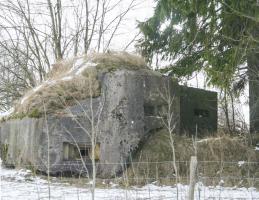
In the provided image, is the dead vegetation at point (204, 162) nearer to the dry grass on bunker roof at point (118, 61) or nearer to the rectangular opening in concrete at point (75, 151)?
the rectangular opening in concrete at point (75, 151)

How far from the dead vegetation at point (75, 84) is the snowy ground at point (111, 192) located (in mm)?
1970

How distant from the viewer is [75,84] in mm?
10797

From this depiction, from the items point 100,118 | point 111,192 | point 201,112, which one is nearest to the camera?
point 111,192

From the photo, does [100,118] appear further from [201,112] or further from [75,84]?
[201,112]

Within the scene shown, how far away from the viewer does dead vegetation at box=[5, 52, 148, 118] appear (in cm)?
1058

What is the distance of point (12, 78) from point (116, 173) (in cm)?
1508

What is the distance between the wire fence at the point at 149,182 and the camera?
306 inches

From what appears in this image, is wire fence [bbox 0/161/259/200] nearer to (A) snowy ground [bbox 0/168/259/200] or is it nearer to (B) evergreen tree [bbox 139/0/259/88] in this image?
(A) snowy ground [bbox 0/168/259/200]

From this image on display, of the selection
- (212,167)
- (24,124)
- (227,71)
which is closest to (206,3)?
(227,71)

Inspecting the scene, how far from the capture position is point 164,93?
35.2ft

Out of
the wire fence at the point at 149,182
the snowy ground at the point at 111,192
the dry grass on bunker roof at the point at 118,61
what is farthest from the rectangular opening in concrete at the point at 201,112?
the snowy ground at the point at 111,192

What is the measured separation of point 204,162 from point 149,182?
1.14m

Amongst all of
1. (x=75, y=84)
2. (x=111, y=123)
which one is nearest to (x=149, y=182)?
(x=111, y=123)

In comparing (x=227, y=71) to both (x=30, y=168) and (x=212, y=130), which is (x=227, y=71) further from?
(x=30, y=168)
